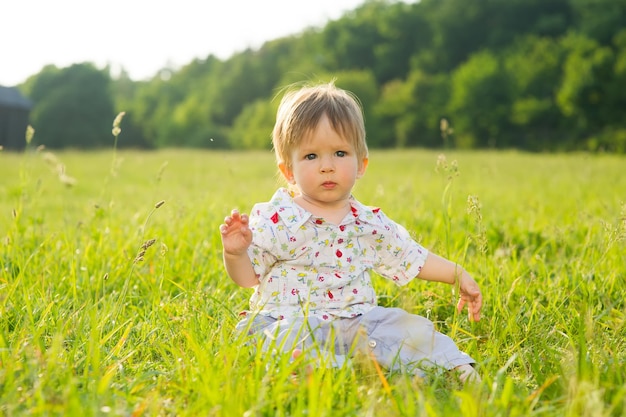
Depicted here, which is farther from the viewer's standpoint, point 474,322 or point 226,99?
point 226,99

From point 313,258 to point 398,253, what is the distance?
0.35 metres

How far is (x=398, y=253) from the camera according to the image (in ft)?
7.75

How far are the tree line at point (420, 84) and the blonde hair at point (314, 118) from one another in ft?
83.8

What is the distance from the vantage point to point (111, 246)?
128 inches

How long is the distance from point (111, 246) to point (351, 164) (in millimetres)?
1637

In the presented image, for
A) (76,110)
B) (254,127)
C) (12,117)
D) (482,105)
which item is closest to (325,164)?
(482,105)

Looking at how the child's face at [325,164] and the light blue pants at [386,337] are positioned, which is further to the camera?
the child's face at [325,164]

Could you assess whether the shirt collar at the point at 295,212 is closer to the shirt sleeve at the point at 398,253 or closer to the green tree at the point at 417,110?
the shirt sleeve at the point at 398,253

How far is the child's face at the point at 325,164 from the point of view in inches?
85.9

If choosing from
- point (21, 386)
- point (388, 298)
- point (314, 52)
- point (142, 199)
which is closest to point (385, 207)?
point (388, 298)

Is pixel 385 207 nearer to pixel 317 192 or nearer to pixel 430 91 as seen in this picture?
pixel 317 192

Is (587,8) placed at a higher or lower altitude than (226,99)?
higher

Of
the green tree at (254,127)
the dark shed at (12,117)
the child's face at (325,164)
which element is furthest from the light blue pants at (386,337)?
the green tree at (254,127)

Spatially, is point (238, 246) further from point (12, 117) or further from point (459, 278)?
point (12, 117)
